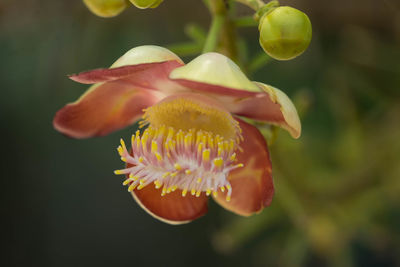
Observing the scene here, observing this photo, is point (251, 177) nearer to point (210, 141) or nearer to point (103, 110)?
point (210, 141)

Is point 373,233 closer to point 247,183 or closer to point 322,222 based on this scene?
point 322,222

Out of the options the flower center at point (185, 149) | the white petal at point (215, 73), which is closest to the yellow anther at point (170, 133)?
the flower center at point (185, 149)

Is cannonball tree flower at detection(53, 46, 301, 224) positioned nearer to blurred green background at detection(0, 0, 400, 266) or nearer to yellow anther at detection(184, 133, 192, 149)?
yellow anther at detection(184, 133, 192, 149)

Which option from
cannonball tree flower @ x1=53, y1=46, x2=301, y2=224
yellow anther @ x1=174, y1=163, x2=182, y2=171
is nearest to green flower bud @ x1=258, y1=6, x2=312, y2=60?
cannonball tree flower @ x1=53, y1=46, x2=301, y2=224

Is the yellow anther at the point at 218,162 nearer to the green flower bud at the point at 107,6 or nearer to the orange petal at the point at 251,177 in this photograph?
the orange petal at the point at 251,177

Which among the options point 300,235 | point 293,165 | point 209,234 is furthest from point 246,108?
point 209,234

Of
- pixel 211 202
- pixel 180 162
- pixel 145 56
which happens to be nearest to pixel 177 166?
Answer: pixel 180 162

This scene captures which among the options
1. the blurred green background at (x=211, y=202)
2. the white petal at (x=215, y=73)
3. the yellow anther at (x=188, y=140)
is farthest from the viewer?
the blurred green background at (x=211, y=202)
